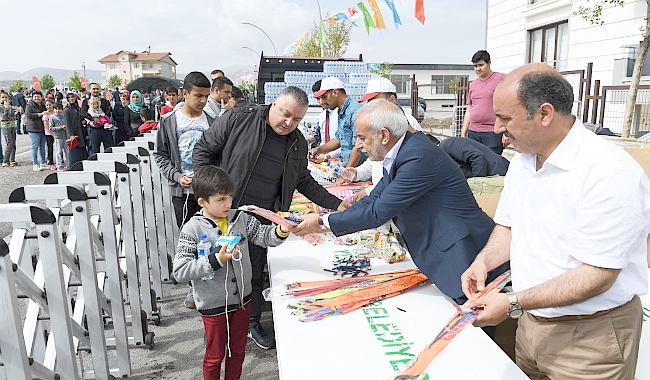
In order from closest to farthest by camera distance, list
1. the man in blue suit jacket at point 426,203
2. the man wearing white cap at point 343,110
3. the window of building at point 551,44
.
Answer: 1. the man in blue suit jacket at point 426,203
2. the man wearing white cap at point 343,110
3. the window of building at point 551,44

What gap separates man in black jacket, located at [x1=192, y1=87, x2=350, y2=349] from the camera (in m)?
3.21

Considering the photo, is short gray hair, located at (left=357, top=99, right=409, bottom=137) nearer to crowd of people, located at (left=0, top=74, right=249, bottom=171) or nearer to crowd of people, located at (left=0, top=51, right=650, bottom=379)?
crowd of people, located at (left=0, top=51, right=650, bottom=379)

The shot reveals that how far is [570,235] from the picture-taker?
5.11ft

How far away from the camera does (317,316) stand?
7.30ft

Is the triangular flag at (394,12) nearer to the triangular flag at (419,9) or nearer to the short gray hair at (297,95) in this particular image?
the triangular flag at (419,9)

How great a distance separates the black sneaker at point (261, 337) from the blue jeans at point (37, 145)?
10325mm

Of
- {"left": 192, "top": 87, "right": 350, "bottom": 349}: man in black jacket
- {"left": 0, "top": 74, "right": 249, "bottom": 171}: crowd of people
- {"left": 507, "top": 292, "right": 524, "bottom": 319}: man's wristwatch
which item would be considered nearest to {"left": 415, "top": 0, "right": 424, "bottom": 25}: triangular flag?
{"left": 0, "top": 74, "right": 249, "bottom": 171}: crowd of people

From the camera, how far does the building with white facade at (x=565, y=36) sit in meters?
11.4

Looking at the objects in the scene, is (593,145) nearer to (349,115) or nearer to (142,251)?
(142,251)

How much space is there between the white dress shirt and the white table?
296 millimetres

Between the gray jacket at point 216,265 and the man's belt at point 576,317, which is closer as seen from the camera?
the man's belt at point 576,317

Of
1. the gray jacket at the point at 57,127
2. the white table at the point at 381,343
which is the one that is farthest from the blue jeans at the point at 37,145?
the white table at the point at 381,343

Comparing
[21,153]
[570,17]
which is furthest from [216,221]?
[21,153]

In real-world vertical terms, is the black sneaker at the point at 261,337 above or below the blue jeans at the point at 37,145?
below
